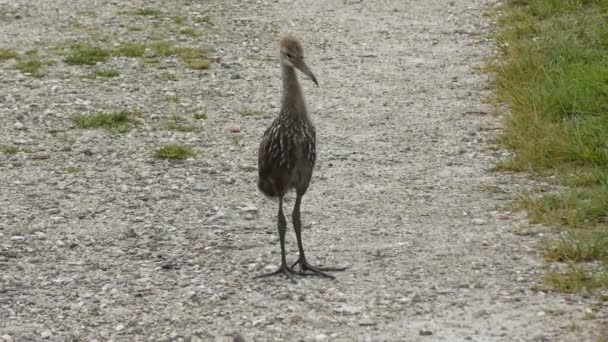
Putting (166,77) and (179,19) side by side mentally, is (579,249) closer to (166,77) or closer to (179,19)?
(166,77)

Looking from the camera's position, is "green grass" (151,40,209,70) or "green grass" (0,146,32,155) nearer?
"green grass" (0,146,32,155)

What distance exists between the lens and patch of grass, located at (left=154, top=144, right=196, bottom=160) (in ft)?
33.1

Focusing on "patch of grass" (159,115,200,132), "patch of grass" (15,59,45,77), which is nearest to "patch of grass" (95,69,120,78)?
"patch of grass" (15,59,45,77)

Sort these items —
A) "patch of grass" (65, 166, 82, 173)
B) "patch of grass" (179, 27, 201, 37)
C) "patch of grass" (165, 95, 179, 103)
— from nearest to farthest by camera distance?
"patch of grass" (65, 166, 82, 173)
"patch of grass" (165, 95, 179, 103)
"patch of grass" (179, 27, 201, 37)

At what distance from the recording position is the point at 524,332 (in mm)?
6477

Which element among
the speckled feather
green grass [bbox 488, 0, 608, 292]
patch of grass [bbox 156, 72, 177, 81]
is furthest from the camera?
patch of grass [bbox 156, 72, 177, 81]

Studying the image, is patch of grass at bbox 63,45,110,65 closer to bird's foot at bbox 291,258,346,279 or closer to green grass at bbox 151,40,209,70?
green grass at bbox 151,40,209,70

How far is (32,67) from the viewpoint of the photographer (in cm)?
1275

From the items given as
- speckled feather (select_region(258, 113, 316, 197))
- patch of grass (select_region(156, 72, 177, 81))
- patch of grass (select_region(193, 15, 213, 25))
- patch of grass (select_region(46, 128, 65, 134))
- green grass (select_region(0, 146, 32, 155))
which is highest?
speckled feather (select_region(258, 113, 316, 197))

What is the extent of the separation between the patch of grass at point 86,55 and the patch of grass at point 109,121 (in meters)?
1.94

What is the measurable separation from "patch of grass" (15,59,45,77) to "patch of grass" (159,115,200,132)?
2.18m

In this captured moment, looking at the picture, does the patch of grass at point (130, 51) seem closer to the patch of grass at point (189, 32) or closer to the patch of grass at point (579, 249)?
the patch of grass at point (189, 32)

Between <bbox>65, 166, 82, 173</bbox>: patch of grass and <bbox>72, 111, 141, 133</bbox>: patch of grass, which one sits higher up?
Result: <bbox>72, 111, 141, 133</bbox>: patch of grass

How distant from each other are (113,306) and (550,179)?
3816 millimetres
